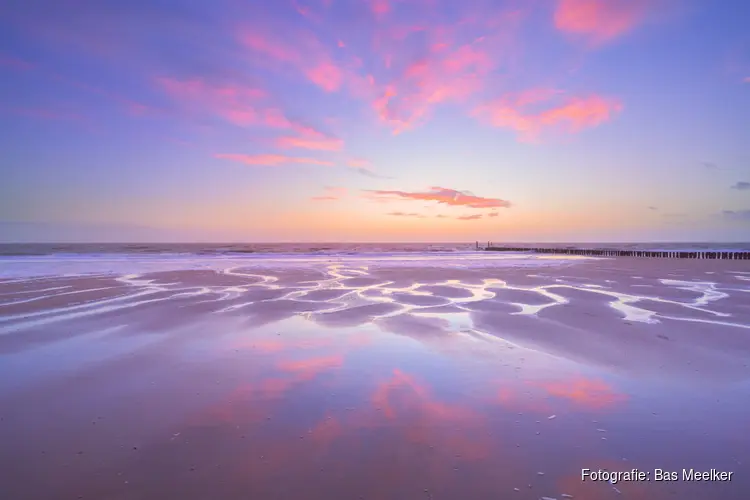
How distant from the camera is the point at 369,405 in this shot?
214 inches

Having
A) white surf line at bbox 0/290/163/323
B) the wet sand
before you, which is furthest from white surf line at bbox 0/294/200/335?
white surf line at bbox 0/290/163/323

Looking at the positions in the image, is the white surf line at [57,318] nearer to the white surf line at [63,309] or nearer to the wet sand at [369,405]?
the wet sand at [369,405]

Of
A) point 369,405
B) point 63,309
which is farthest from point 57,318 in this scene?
point 369,405

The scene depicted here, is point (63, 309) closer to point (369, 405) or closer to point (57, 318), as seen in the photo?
point (57, 318)

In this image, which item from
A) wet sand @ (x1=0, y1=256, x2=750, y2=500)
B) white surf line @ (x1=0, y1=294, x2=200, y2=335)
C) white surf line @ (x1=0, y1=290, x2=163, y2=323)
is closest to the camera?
wet sand @ (x1=0, y1=256, x2=750, y2=500)

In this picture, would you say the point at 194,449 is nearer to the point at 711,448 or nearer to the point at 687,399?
the point at 711,448

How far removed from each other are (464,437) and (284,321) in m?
7.34

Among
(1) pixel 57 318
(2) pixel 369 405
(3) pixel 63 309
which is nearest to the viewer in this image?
(2) pixel 369 405

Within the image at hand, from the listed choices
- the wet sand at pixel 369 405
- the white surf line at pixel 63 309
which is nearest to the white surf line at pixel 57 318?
the wet sand at pixel 369 405

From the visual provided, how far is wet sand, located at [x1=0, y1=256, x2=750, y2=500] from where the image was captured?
12.3 ft

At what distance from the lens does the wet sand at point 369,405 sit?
3.74 metres

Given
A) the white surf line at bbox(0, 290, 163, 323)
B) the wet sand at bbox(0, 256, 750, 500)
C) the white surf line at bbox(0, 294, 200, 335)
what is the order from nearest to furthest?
1. the wet sand at bbox(0, 256, 750, 500)
2. the white surf line at bbox(0, 294, 200, 335)
3. the white surf line at bbox(0, 290, 163, 323)

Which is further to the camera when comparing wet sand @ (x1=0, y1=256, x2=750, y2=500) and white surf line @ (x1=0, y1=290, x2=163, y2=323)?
white surf line @ (x1=0, y1=290, x2=163, y2=323)

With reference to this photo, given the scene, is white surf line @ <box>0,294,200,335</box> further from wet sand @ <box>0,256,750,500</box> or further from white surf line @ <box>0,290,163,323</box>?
white surf line @ <box>0,290,163,323</box>
